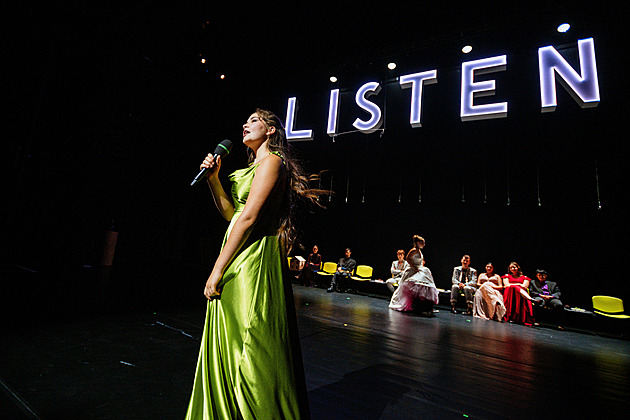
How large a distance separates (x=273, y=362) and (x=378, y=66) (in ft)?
24.6

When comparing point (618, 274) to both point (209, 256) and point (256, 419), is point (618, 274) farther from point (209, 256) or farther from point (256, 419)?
point (209, 256)

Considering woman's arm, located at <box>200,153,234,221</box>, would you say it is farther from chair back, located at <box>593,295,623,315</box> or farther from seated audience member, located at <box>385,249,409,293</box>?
chair back, located at <box>593,295,623,315</box>

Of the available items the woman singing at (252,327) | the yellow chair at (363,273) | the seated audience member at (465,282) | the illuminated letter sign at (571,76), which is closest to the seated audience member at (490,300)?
the seated audience member at (465,282)

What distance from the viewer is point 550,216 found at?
246 inches

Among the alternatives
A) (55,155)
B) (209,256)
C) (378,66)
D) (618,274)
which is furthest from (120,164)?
(618,274)

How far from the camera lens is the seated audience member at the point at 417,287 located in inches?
203

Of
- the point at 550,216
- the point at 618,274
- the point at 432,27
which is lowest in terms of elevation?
the point at 618,274

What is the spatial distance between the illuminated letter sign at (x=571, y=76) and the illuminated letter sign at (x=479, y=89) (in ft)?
2.23

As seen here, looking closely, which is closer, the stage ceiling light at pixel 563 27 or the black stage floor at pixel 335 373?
the black stage floor at pixel 335 373

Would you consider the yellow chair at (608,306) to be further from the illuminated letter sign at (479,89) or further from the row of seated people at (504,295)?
the illuminated letter sign at (479,89)

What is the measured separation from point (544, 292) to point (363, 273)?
13.6 feet

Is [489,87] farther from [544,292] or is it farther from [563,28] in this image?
[544,292]

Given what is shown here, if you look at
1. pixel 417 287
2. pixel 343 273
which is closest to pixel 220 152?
pixel 417 287

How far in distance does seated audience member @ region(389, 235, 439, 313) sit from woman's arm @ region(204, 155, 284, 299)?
4.50m
